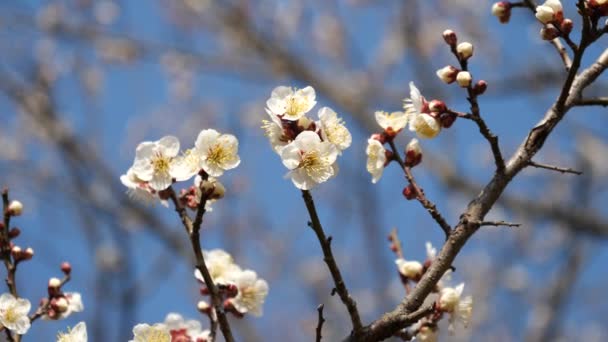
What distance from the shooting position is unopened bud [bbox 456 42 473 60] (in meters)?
1.66

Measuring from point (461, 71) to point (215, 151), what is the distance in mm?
594

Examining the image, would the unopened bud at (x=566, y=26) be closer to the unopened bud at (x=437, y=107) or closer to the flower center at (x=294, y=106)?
the unopened bud at (x=437, y=107)

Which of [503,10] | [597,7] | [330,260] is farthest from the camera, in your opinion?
[503,10]

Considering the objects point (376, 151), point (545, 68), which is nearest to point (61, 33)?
point (545, 68)

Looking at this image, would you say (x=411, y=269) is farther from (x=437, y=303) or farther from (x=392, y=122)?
(x=392, y=122)

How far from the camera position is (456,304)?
5.51 ft

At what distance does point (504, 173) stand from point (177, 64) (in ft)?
20.0

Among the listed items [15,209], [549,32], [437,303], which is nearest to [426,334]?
[437,303]


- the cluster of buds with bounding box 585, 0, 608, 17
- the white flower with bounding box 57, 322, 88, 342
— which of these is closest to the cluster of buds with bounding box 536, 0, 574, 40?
the cluster of buds with bounding box 585, 0, 608, 17

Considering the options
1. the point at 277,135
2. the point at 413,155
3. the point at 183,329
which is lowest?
the point at 183,329

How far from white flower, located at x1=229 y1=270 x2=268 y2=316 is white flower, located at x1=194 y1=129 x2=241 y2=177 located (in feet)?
1.27

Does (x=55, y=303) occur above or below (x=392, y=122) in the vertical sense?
below

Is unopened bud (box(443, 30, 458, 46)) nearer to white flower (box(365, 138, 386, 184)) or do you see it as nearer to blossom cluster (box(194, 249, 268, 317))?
white flower (box(365, 138, 386, 184))

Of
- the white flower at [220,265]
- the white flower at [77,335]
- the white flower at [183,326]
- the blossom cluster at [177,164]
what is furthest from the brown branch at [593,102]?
the white flower at [77,335]
